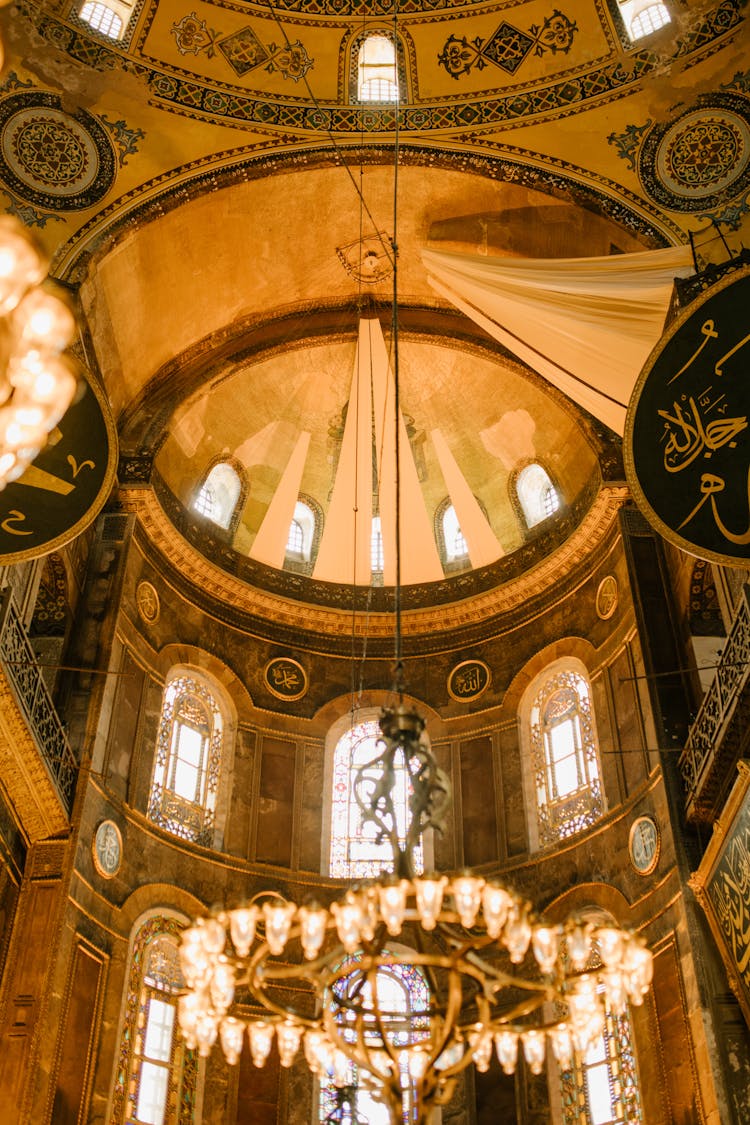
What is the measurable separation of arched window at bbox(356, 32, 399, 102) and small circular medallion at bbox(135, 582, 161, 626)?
17.8 ft

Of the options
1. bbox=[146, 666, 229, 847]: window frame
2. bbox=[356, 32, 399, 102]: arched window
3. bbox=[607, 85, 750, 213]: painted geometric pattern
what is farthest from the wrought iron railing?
bbox=[607, 85, 750, 213]: painted geometric pattern

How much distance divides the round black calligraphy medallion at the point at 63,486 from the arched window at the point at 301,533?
15.7 ft

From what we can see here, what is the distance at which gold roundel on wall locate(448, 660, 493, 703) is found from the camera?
12.7m

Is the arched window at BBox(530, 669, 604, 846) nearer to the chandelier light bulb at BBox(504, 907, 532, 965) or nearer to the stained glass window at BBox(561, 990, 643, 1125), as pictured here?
the stained glass window at BBox(561, 990, 643, 1125)

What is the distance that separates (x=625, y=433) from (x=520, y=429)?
15.8ft

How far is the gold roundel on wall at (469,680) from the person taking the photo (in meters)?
12.7

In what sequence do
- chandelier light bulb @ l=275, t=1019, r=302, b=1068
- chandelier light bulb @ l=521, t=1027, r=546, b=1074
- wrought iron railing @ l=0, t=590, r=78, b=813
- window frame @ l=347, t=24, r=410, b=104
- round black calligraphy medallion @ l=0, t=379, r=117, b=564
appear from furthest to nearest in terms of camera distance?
window frame @ l=347, t=24, r=410, b=104 < wrought iron railing @ l=0, t=590, r=78, b=813 < round black calligraphy medallion @ l=0, t=379, r=117, b=564 < chandelier light bulb @ l=275, t=1019, r=302, b=1068 < chandelier light bulb @ l=521, t=1027, r=546, b=1074

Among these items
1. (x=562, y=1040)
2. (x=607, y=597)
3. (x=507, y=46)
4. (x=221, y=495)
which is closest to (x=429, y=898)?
(x=562, y=1040)

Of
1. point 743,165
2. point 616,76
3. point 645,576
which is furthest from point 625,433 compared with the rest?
point 616,76

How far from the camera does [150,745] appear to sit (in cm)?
1135

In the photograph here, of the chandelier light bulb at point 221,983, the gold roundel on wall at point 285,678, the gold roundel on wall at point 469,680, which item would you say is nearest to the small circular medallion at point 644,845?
the gold roundel on wall at point 469,680

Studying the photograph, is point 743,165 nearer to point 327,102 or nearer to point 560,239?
point 560,239

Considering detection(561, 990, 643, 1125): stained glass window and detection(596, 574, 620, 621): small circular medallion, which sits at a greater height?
detection(596, 574, 620, 621): small circular medallion

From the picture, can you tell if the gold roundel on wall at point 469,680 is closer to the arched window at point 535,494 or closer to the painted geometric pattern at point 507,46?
the arched window at point 535,494
